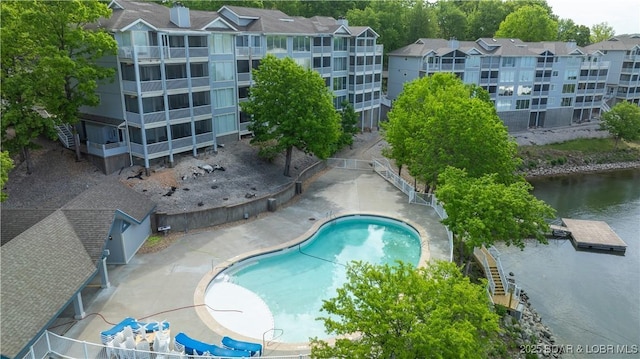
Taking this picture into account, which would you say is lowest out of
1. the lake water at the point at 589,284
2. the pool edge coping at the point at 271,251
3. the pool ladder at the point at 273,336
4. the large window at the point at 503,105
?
the lake water at the point at 589,284

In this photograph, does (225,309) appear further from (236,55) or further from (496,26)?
(496,26)

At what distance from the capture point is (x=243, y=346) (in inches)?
717

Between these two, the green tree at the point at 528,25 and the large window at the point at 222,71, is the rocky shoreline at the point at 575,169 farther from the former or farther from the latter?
the large window at the point at 222,71

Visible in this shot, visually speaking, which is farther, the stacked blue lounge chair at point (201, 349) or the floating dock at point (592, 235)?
the floating dock at point (592, 235)

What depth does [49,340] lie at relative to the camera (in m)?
17.5

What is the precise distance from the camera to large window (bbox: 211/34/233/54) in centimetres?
3841

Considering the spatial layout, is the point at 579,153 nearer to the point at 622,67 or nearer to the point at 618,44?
the point at 622,67

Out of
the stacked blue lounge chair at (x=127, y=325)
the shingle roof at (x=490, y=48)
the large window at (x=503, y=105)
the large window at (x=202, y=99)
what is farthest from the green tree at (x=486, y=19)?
the stacked blue lounge chair at (x=127, y=325)

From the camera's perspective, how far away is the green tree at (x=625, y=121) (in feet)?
195

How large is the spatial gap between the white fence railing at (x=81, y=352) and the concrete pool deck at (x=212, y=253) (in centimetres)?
126

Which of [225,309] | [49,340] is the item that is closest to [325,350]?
[225,309]

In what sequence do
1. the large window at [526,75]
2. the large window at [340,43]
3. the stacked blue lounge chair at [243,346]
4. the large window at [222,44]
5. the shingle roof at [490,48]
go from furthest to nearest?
the large window at [526,75] → the shingle roof at [490,48] → the large window at [340,43] → the large window at [222,44] → the stacked blue lounge chair at [243,346]

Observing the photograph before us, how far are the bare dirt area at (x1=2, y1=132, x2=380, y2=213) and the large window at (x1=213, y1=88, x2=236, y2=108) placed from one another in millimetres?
3817

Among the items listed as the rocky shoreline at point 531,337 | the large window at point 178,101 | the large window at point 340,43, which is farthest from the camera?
the large window at point 340,43
